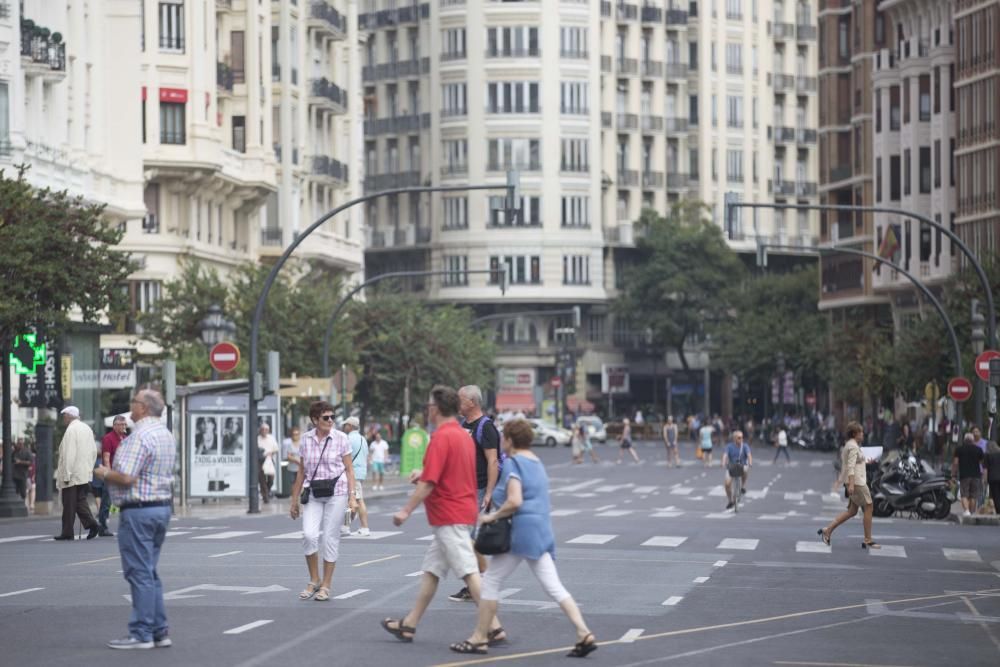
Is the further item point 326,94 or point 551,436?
point 551,436

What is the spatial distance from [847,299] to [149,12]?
4335 cm

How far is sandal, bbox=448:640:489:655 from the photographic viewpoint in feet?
53.9

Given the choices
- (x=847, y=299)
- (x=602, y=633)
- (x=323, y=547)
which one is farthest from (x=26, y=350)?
(x=847, y=299)

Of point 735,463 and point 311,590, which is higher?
point 735,463

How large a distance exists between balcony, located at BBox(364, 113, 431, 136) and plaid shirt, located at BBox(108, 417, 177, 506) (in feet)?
354

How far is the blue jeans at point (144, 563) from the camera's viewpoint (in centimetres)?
1641

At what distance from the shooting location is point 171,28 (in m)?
75.6

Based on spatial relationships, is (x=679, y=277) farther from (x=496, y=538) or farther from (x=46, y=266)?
(x=496, y=538)

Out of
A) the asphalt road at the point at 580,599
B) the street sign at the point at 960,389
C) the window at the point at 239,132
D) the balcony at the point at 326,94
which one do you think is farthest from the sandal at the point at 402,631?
the balcony at the point at 326,94

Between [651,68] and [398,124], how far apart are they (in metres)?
14.8

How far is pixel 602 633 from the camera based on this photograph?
59.7 feet

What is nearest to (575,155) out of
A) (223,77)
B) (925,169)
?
(925,169)

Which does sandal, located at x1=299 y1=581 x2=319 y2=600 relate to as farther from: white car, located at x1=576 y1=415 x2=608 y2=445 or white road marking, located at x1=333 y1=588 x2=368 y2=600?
white car, located at x1=576 y1=415 x2=608 y2=445

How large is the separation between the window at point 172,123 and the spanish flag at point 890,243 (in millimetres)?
29901
